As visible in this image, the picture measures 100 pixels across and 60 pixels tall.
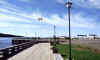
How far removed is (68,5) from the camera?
46.4ft

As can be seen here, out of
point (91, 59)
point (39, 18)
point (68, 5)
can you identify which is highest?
point (39, 18)

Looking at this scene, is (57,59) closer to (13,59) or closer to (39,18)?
(13,59)

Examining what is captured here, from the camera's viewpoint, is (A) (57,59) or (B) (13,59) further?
(B) (13,59)

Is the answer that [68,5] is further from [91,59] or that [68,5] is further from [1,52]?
[1,52]

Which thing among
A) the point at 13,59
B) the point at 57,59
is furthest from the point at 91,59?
the point at 13,59

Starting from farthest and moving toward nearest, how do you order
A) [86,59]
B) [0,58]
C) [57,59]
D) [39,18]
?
[39,18], [86,59], [57,59], [0,58]

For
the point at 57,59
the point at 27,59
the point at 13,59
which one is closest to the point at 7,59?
the point at 13,59

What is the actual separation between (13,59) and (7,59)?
21.4 inches

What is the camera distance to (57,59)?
13461 mm

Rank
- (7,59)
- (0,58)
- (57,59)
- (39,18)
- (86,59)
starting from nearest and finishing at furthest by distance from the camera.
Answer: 1. (0,58)
2. (57,59)
3. (7,59)
4. (86,59)
5. (39,18)

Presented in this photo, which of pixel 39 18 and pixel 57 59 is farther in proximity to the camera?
pixel 39 18

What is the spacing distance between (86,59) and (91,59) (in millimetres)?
539

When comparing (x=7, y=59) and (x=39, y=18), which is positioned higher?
(x=39, y=18)

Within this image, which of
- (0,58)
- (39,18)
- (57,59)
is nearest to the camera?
(0,58)
